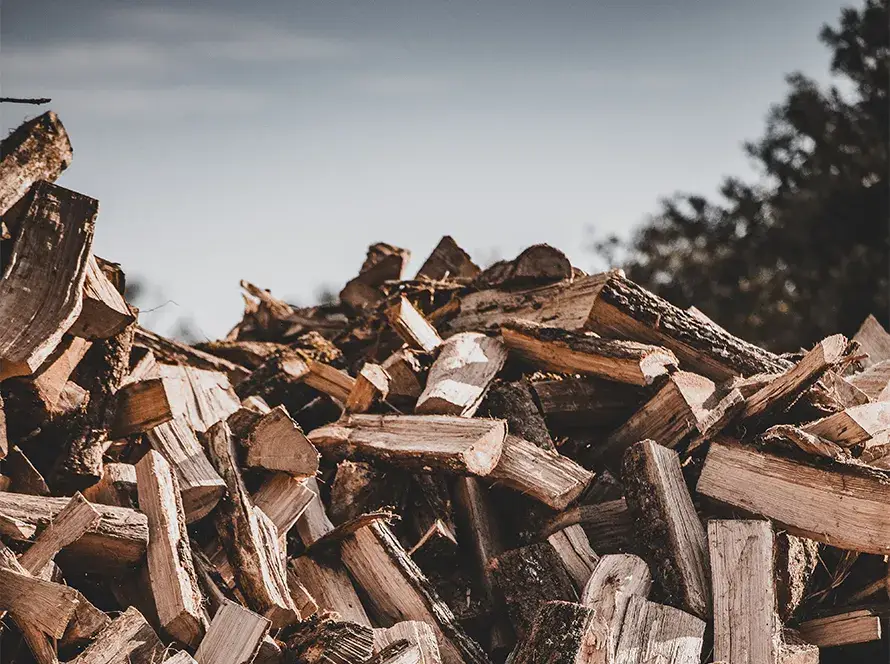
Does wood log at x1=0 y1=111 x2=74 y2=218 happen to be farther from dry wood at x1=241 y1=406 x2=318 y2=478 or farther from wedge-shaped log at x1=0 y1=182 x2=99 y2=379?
dry wood at x1=241 y1=406 x2=318 y2=478

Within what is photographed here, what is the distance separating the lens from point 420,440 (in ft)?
10.9

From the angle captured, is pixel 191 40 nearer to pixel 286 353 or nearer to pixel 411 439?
pixel 286 353

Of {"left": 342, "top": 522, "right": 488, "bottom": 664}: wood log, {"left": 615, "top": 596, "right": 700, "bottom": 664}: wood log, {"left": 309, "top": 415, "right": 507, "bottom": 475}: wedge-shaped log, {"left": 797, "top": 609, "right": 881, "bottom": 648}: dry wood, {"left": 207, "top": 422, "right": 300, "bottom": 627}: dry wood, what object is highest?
{"left": 309, "top": 415, "right": 507, "bottom": 475}: wedge-shaped log

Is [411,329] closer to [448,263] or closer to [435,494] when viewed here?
[435,494]

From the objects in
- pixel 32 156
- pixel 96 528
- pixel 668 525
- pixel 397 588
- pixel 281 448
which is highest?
pixel 32 156

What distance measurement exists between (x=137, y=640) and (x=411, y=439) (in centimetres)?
127

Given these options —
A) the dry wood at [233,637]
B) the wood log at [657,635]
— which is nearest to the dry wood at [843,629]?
the wood log at [657,635]

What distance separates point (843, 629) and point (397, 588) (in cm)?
170

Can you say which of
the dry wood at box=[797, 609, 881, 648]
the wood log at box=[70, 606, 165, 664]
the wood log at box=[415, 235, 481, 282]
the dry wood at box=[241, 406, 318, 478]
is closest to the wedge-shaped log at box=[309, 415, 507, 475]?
the dry wood at box=[241, 406, 318, 478]

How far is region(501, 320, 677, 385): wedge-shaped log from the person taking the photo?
141 inches

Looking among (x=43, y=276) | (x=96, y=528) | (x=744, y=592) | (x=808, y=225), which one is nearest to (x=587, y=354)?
(x=744, y=592)

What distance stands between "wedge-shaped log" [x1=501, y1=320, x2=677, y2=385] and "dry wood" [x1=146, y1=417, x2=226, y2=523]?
1.56 meters

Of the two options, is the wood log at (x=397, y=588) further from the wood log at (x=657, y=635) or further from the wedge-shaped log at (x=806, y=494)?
the wedge-shaped log at (x=806, y=494)

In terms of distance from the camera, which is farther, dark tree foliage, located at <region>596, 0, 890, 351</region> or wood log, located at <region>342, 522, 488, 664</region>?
dark tree foliage, located at <region>596, 0, 890, 351</region>
